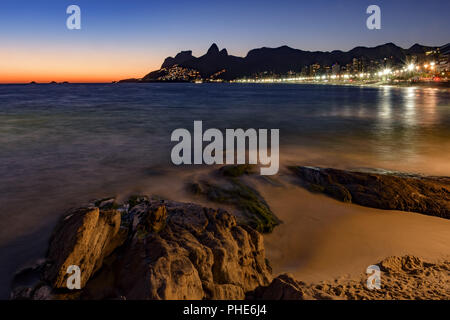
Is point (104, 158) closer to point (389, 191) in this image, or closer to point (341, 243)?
point (341, 243)

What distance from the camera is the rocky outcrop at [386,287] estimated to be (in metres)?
4.14

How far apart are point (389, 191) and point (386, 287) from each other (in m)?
3.88

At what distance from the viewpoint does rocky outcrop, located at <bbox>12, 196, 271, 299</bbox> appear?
151 inches

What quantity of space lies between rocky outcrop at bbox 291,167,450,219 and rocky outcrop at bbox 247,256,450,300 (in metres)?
2.35

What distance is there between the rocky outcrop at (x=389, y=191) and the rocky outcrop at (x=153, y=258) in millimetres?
4116

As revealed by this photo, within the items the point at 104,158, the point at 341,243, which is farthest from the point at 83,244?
the point at 104,158

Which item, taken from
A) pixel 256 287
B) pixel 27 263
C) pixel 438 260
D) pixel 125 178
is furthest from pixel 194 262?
pixel 125 178

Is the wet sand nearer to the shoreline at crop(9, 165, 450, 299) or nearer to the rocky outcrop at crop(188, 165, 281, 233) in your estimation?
the shoreline at crop(9, 165, 450, 299)

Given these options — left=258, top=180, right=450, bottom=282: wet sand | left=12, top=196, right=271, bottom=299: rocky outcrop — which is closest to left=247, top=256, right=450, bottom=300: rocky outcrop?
left=258, top=180, right=450, bottom=282: wet sand

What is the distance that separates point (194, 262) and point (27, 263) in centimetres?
371

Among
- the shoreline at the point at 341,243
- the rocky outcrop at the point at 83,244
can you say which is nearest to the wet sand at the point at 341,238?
the shoreline at the point at 341,243

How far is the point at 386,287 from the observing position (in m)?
4.59

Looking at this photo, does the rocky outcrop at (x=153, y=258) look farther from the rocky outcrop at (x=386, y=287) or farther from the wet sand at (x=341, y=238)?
the wet sand at (x=341, y=238)
